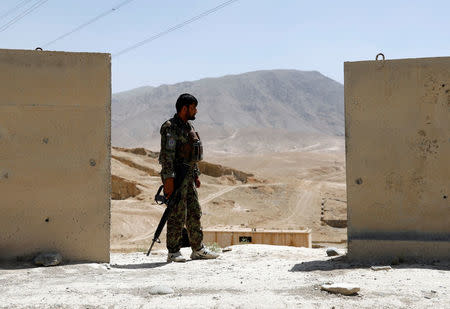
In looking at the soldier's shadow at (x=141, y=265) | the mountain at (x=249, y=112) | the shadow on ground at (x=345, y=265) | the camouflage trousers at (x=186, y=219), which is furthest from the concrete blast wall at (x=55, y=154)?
the mountain at (x=249, y=112)

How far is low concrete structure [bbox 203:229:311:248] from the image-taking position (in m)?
11.9

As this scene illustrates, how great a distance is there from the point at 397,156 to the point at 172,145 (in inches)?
90.3

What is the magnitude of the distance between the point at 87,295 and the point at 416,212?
127 inches

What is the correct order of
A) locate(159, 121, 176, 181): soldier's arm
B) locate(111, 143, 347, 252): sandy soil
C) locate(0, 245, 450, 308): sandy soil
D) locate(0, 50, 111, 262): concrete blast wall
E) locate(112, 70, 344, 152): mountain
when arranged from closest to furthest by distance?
locate(0, 245, 450, 308): sandy soil, locate(0, 50, 111, 262): concrete blast wall, locate(159, 121, 176, 181): soldier's arm, locate(111, 143, 347, 252): sandy soil, locate(112, 70, 344, 152): mountain

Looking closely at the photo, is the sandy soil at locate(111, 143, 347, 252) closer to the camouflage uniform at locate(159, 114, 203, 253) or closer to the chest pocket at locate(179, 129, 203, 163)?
the camouflage uniform at locate(159, 114, 203, 253)

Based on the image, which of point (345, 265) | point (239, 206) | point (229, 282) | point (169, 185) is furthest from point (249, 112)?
point (229, 282)

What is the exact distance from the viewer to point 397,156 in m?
5.13

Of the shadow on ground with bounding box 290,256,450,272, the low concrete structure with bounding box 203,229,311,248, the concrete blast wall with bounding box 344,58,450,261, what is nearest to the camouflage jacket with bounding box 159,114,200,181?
the shadow on ground with bounding box 290,256,450,272

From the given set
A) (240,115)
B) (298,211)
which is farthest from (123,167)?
(240,115)

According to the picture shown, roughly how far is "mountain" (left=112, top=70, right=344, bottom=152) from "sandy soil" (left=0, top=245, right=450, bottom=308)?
85642 millimetres

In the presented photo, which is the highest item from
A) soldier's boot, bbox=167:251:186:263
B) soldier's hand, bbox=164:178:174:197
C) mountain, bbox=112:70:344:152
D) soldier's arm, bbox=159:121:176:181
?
mountain, bbox=112:70:344:152

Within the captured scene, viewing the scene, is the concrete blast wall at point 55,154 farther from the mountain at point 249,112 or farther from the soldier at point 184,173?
the mountain at point 249,112

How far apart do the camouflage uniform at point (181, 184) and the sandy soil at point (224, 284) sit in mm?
301

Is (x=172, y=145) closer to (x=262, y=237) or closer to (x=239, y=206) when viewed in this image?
(x=262, y=237)
